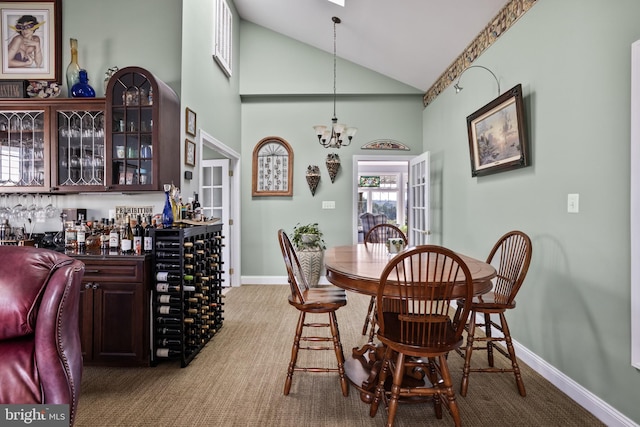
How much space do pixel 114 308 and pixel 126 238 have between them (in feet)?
1.70

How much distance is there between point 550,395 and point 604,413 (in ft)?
0.97

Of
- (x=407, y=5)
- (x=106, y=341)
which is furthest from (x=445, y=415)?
(x=407, y=5)

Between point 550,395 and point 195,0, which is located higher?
point 195,0

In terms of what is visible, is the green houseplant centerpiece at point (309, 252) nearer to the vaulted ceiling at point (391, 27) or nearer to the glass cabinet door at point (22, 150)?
the vaulted ceiling at point (391, 27)

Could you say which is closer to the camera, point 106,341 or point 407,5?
point 106,341

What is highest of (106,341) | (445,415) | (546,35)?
(546,35)

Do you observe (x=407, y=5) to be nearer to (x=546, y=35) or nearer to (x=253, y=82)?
(x=546, y=35)

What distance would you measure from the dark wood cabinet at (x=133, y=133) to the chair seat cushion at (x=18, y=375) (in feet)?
5.41

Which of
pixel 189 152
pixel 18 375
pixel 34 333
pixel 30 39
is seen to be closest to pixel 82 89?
pixel 30 39

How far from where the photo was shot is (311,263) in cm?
478

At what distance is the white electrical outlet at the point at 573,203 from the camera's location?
2020 millimetres

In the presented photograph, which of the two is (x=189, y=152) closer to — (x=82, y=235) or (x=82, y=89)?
(x=82, y=89)

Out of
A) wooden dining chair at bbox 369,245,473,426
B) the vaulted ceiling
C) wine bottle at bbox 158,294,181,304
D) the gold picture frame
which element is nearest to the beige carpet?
wooden dining chair at bbox 369,245,473,426

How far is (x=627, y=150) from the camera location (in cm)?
169
